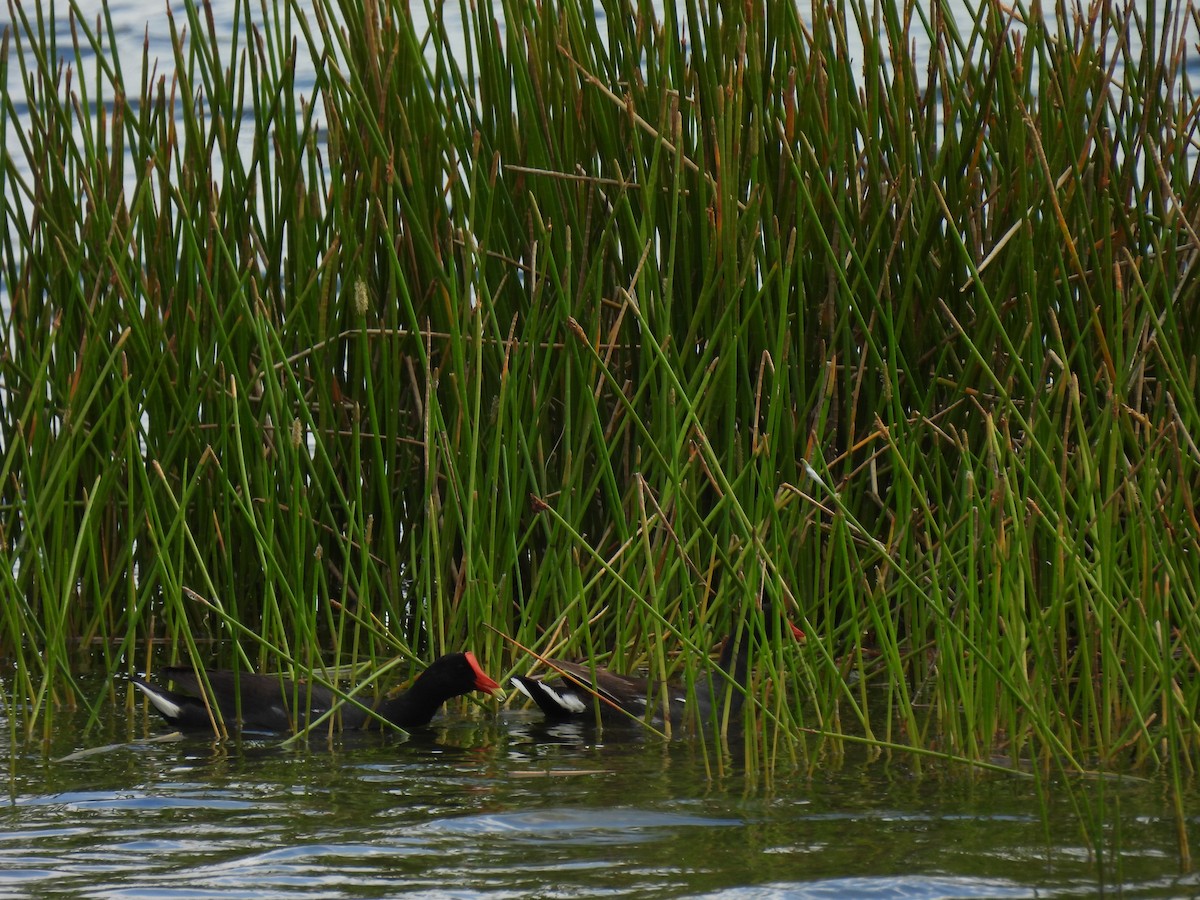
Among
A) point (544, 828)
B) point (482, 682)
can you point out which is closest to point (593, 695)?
point (482, 682)

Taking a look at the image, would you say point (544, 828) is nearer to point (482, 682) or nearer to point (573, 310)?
point (482, 682)

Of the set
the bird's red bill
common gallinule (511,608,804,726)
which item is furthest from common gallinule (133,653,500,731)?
common gallinule (511,608,804,726)

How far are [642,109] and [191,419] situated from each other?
133cm

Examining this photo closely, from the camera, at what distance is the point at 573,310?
13.9ft

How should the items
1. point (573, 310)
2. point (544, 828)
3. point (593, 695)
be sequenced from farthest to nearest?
point (573, 310), point (593, 695), point (544, 828)

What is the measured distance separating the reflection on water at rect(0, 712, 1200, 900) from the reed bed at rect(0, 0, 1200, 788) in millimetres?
416

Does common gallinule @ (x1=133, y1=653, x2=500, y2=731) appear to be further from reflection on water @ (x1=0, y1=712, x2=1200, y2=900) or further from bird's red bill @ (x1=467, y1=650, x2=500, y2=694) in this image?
reflection on water @ (x1=0, y1=712, x2=1200, y2=900)

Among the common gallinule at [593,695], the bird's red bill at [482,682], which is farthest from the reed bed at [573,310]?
the bird's red bill at [482,682]

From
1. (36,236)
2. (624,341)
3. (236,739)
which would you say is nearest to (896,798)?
(236,739)

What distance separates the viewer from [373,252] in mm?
4520

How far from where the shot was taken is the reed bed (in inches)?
153

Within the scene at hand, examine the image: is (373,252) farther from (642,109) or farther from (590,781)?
(590,781)

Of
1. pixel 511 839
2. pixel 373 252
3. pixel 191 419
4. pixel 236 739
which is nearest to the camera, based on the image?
pixel 511 839

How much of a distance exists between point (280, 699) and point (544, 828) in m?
1.17
